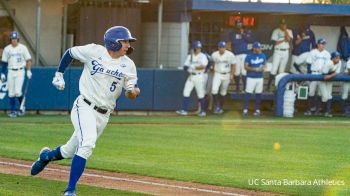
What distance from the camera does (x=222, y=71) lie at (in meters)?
25.1

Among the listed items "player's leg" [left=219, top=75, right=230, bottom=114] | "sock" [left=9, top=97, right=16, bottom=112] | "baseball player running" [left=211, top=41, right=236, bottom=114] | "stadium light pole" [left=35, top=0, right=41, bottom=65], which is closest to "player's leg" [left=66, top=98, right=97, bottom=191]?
"sock" [left=9, top=97, right=16, bottom=112]

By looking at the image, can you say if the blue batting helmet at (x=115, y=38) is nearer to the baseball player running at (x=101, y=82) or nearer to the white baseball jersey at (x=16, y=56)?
the baseball player running at (x=101, y=82)

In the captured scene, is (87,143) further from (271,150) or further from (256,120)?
(256,120)

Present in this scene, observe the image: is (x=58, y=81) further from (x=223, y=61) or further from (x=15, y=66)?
(x=223, y=61)

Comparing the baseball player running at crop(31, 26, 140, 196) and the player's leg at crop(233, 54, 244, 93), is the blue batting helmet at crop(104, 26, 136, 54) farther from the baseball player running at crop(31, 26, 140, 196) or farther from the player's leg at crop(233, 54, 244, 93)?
the player's leg at crop(233, 54, 244, 93)

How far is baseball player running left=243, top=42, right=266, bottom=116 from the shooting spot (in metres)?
24.7

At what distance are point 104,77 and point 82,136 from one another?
2.49 ft

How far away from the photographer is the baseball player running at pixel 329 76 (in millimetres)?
25383

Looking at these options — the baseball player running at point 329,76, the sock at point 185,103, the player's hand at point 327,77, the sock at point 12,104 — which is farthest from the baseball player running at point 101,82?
the baseball player running at point 329,76

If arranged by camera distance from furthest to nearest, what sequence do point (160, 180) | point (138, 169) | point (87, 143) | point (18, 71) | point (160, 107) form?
point (160, 107) → point (18, 71) → point (138, 169) → point (160, 180) → point (87, 143)

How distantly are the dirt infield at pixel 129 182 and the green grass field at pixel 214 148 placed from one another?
33cm

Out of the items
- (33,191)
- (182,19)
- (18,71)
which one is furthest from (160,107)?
(33,191)

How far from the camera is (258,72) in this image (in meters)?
25.0

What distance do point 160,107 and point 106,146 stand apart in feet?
30.1
